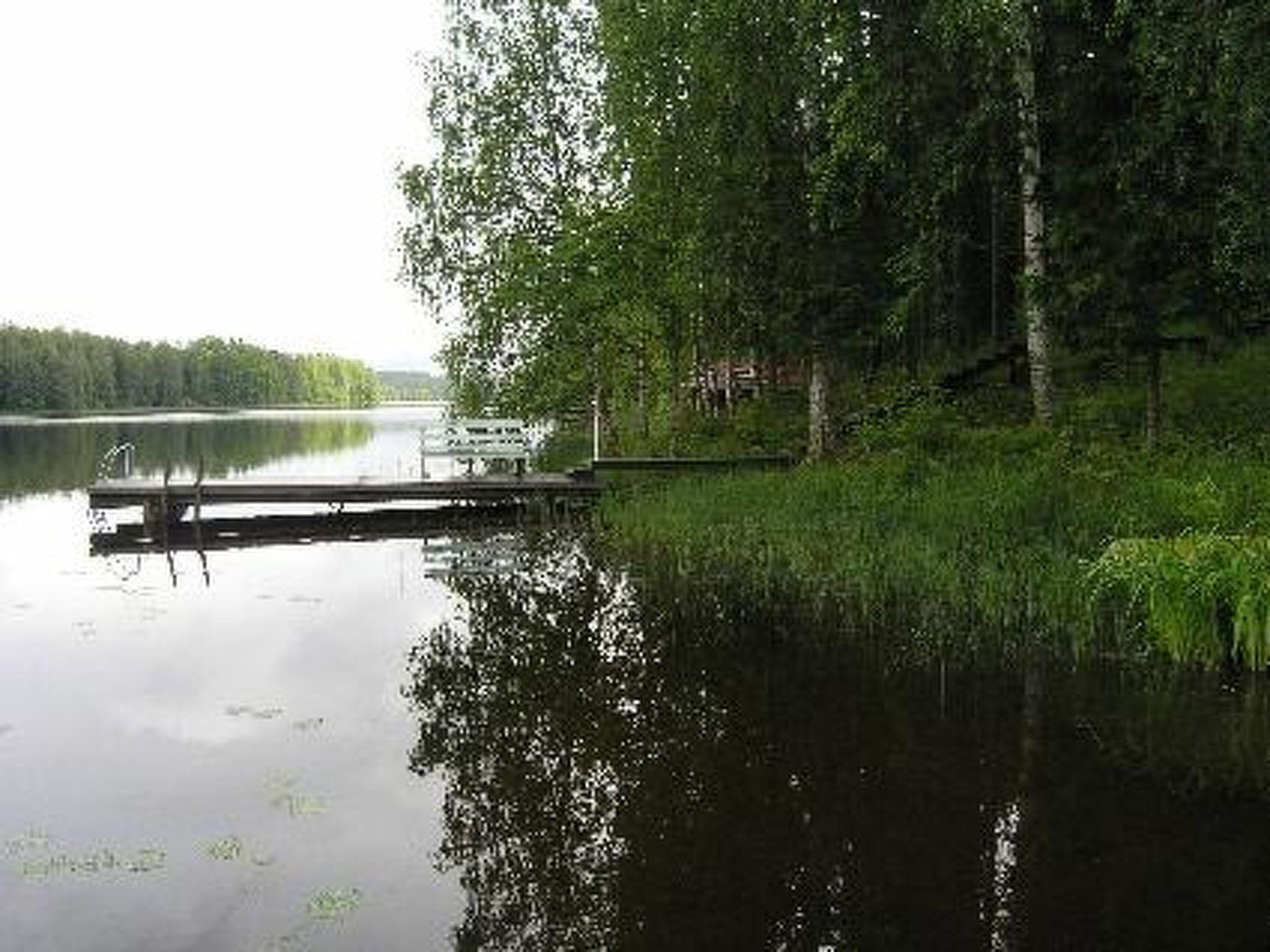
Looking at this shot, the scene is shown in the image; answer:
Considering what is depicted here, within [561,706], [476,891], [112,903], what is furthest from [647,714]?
[112,903]

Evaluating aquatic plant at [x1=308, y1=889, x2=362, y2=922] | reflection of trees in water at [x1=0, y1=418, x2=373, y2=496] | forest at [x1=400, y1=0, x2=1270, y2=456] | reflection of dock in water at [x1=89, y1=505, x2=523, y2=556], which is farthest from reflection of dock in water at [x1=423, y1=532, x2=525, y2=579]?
aquatic plant at [x1=308, y1=889, x2=362, y2=922]

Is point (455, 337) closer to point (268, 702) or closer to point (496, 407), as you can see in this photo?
point (496, 407)

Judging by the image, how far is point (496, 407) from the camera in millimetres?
29875

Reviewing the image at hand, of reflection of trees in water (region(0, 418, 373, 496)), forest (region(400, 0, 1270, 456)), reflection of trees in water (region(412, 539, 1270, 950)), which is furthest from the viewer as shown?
reflection of trees in water (region(0, 418, 373, 496))

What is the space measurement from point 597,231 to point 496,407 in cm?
839

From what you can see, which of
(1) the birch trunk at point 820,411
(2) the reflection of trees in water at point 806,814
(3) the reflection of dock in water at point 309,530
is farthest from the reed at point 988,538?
(3) the reflection of dock in water at point 309,530

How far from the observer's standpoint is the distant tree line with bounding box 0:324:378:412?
120562 millimetres

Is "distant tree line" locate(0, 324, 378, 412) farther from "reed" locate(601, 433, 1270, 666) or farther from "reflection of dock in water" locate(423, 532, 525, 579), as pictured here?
"reed" locate(601, 433, 1270, 666)

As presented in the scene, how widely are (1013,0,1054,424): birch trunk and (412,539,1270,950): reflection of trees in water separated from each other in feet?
29.9

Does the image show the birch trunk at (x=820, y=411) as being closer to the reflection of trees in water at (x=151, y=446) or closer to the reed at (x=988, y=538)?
the reed at (x=988, y=538)

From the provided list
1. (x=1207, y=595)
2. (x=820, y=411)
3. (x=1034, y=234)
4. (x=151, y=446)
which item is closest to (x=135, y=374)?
(x=151, y=446)

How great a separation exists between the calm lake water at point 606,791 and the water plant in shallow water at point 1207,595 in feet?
1.29

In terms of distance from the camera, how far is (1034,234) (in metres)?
17.2

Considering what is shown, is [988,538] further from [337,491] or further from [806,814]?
[337,491]
